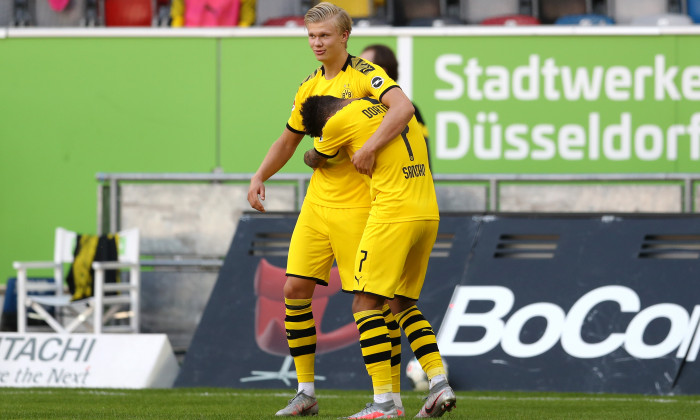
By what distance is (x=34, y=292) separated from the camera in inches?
418

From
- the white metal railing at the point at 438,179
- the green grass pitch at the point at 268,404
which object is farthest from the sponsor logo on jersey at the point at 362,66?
the white metal railing at the point at 438,179

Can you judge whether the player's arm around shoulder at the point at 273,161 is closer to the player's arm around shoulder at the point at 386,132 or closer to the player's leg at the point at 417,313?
the player's arm around shoulder at the point at 386,132

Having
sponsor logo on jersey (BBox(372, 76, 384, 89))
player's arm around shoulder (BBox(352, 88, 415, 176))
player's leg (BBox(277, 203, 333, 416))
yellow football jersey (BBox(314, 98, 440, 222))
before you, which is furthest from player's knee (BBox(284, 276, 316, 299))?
sponsor logo on jersey (BBox(372, 76, 384, 89))

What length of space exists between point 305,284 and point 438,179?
4208 millimetres

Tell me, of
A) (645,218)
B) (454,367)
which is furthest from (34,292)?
(645,218)

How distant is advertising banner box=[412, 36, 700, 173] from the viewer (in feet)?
35.3

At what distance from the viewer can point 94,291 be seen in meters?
10.1

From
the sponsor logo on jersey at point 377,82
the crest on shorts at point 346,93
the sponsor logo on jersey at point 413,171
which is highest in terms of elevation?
the sponsor logo on jersey at point 377,82

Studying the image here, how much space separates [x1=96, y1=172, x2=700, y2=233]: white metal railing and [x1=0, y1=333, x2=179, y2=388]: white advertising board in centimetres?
195

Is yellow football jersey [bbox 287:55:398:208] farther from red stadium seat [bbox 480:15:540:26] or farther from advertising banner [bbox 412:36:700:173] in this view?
red stadium seat [bbox 480:15:540:26]

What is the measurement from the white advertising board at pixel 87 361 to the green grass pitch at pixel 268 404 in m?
0.28

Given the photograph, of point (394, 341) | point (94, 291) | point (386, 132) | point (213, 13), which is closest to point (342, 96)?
point (386, 132)

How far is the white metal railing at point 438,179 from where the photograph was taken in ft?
31.5

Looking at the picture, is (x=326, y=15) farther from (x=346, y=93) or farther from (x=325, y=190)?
(x=325, y=190)
